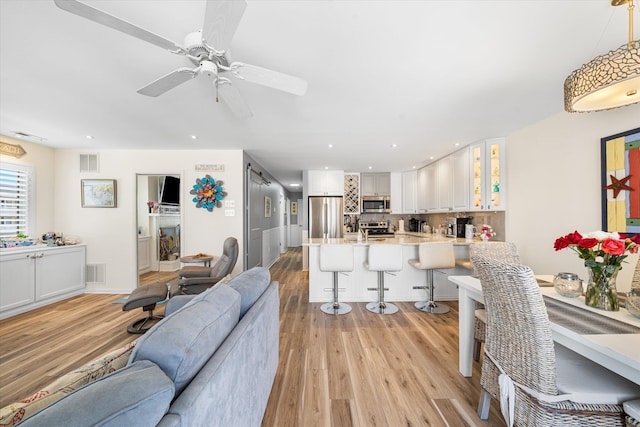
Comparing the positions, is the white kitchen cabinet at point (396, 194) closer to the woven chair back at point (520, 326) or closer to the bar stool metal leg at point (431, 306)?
the bar stool metal leg at point (431, 306)

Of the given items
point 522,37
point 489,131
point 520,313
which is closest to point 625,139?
point 489,131

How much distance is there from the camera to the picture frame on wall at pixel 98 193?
14.3 ft

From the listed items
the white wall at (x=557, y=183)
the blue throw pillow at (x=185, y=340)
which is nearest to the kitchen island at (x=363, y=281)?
the white wall at (x=557, y=183)

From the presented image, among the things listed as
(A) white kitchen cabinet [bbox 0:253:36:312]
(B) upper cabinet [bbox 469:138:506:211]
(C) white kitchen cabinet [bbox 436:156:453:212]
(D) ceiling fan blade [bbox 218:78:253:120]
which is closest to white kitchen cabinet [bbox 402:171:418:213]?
(C) white kitchen cabinet [bbox 436:156:453:212]

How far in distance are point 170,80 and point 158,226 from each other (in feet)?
13.4

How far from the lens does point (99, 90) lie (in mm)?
2373

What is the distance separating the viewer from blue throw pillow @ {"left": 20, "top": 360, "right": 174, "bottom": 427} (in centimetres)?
53

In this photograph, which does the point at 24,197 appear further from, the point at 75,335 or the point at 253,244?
the point at 253,244

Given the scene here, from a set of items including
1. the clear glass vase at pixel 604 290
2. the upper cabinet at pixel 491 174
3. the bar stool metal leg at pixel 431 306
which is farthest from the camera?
the upper cabinet at pixel 491 174

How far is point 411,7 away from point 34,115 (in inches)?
164

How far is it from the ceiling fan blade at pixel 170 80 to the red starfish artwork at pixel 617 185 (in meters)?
3.65

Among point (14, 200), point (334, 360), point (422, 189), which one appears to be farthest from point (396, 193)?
point (14, 200)

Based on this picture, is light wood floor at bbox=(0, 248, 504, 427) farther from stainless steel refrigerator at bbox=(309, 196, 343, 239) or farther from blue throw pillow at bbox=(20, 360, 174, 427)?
stainless steel refrigerator at bbox=(309, 196, 343, 239)

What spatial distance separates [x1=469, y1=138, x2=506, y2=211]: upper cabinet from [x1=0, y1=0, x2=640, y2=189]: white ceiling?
0.90 ft
